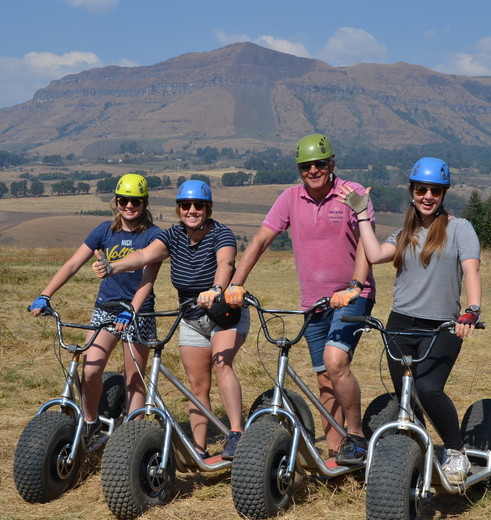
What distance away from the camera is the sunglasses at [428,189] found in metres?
5.13

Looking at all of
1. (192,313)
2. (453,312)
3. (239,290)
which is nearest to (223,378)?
(192,313)

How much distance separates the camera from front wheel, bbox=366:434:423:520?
452 centimetres

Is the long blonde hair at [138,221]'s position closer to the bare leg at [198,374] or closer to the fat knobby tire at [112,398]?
the bare leg at [198,374]

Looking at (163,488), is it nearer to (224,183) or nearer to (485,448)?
(485,448)

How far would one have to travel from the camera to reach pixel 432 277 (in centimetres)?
510

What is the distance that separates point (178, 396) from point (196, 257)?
3.26 m

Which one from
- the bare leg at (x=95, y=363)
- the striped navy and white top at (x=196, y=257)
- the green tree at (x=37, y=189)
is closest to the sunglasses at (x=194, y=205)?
the striped navy and white top at (x=196, y=257)

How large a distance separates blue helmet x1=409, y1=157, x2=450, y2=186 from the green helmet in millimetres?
634

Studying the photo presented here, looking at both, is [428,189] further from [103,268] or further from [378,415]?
[103,268]

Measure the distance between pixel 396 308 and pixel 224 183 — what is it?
195658mm

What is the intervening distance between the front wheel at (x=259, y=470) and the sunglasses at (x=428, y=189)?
5.69ft

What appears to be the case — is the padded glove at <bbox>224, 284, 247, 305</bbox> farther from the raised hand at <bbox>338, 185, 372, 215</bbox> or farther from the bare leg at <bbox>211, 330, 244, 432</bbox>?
the raised hand at <bbox>338, 185, 372, 215</bbox>

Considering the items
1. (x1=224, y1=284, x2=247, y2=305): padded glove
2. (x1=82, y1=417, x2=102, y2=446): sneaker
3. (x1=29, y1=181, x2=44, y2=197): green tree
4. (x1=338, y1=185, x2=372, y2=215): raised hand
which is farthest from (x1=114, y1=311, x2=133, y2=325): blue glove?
(x1=29, y1=181, x2=44, y2=197): green tree

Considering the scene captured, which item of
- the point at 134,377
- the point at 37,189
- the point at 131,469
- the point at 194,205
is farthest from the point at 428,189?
the point at 37,189
